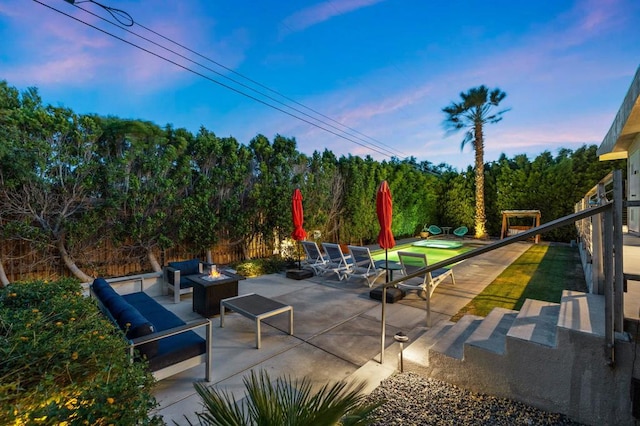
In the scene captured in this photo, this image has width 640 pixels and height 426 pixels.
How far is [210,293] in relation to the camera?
17.4ft

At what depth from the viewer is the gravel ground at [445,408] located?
2299mm

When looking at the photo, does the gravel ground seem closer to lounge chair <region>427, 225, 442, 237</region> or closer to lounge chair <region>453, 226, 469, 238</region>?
lounge chair <region>453, 226, 469, 238</region>

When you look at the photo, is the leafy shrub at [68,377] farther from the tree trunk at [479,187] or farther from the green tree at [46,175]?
the tree trunk at [479,187]

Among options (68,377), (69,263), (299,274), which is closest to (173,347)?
(68,377)

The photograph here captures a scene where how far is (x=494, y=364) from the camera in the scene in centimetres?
261

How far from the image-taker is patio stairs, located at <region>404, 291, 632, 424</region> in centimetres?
218

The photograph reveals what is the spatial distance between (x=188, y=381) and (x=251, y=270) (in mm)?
5403

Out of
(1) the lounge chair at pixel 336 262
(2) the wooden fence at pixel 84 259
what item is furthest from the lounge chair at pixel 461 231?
(2) the wooden fence at pixel 84 259

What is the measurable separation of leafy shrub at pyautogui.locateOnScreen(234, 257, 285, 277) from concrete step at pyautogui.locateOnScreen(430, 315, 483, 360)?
6.19 m

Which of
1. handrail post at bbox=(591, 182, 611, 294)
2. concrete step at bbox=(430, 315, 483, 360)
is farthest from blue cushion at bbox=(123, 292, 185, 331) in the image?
handrail post at bbox=(591, 182, 611, 294)

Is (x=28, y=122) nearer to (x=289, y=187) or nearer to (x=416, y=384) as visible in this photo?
(x=289, y=187)

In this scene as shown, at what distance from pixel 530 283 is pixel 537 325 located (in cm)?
549

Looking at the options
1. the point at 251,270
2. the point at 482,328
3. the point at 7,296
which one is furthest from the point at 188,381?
the point at 251,270

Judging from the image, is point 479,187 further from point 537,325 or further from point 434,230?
point 537,325
